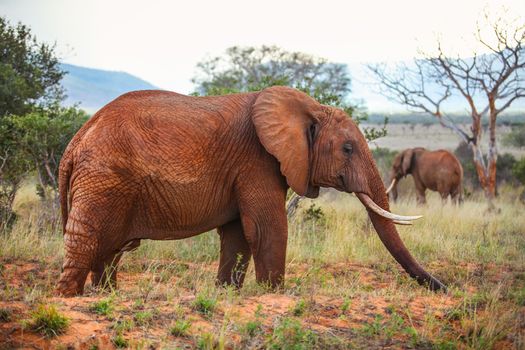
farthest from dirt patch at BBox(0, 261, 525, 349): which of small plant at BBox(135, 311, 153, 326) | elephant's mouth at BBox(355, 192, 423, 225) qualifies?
elephant's mouth at BBox(355, 192, 423, 225)

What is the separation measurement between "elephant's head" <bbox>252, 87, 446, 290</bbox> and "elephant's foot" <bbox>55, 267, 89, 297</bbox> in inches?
88.9

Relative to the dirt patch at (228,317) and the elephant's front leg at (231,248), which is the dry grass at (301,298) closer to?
the dirt patch at (228,317)

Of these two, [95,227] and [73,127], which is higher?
[73,127]

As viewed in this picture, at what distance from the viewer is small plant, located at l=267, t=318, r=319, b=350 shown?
5.26 meters

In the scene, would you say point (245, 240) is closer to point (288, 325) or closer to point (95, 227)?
point (95, 227)

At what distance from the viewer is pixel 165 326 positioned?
5438mm

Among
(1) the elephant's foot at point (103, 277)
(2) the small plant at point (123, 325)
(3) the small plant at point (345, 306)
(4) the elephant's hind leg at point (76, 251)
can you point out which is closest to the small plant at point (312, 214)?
(1) the elephant's foot at point (103, 277)

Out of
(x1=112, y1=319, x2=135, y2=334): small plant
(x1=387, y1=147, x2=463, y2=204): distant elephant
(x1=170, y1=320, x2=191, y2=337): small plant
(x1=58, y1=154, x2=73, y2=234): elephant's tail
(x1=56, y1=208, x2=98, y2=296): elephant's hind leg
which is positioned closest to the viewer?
(x1=112, y1=319, x2=135, y2=334): small plant

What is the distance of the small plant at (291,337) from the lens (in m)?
5.26

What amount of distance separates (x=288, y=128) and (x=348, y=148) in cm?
74

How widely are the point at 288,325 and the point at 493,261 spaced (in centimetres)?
547

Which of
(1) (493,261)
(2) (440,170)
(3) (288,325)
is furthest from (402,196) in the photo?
(3) (288,325)

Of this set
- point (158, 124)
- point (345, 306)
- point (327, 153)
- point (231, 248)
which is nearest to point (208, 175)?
point (158, 124)

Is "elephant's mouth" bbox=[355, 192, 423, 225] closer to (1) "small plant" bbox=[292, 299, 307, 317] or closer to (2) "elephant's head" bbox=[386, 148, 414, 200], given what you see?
(1) "small plant" bbox=[292, 299, 307, 317]
